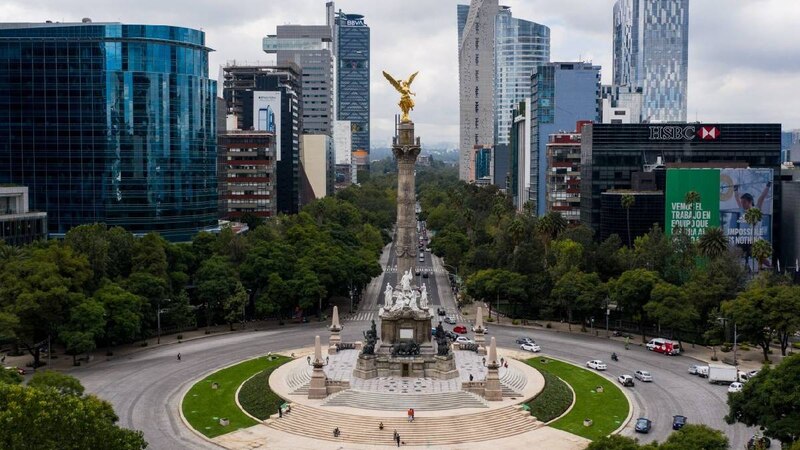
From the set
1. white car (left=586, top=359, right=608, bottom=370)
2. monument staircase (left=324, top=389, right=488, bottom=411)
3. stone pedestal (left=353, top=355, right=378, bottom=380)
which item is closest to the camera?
monument staircase (left=324, top=389, right=488, bottom=411)

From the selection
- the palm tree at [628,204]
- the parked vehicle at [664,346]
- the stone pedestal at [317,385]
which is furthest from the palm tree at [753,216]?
the stone pedestal at [317,385]

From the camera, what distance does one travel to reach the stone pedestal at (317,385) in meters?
81.5

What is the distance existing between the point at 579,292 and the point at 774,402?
58.0m

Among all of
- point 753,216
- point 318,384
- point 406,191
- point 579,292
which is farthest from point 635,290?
point 318,384

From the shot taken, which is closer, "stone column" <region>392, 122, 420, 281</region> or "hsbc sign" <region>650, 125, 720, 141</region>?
"stone column" <region>392, 122, 420, 281</region>

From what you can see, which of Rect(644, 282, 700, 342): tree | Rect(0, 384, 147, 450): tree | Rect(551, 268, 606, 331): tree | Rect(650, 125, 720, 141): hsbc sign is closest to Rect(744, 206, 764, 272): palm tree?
Rect(644, 282, 700, 342): tree

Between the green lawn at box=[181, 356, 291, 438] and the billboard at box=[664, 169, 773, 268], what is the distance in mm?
76404

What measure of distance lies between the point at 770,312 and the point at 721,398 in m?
17.4

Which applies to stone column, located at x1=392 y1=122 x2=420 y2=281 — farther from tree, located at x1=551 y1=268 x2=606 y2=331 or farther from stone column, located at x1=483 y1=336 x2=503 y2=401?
tree, located at x1=551 y1=268 x2=606 y2=331

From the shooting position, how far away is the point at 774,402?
201ft

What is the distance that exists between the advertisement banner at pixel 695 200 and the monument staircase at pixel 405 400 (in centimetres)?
7126

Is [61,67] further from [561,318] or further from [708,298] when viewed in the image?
[708,298]

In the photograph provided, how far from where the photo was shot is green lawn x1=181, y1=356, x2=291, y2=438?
75062 mm

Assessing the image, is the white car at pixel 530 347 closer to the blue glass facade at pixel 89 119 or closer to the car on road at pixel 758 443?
the car on road at pixel 758 443
